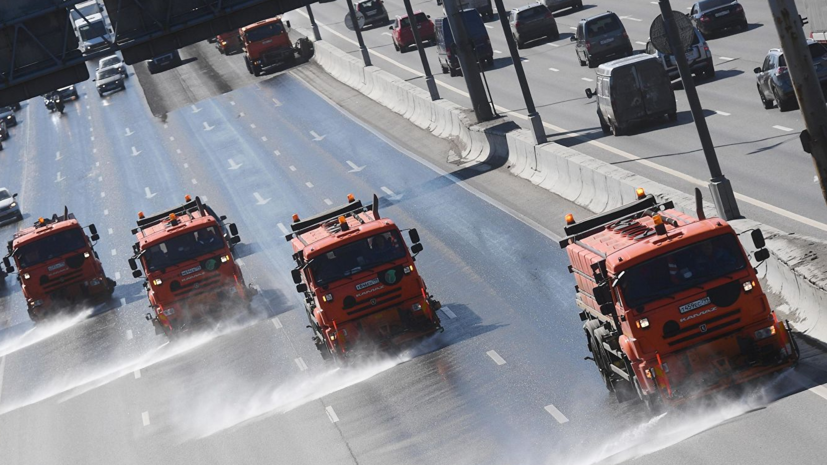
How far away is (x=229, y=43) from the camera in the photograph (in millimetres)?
75938

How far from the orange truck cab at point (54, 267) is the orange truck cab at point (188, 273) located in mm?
6569

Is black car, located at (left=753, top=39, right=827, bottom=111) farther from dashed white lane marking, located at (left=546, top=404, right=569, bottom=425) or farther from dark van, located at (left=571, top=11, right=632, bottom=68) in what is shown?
dashed white lane marking, located at (left=546, top=404, right=569, bottom=425)

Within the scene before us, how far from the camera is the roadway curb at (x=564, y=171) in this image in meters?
17.0

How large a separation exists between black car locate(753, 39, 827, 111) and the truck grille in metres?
18.8

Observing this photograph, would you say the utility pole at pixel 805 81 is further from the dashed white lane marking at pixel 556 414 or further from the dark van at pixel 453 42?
the dark van at pixel 453 42

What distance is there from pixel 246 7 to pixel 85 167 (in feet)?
81.3

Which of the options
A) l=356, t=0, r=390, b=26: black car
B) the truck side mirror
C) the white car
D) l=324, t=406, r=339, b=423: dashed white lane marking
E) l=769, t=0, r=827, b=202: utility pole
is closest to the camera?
the truck side mirror

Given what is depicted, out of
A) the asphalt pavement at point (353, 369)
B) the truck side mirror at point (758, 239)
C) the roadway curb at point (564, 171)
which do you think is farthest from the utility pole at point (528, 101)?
the truck side mirror at point (758, 239)

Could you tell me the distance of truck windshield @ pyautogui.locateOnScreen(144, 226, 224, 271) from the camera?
1108 inches

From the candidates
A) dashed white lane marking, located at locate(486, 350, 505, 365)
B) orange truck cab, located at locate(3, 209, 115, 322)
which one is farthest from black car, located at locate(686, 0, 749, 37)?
dashed white lane marking, located at locate(486, 350, 505, 365)

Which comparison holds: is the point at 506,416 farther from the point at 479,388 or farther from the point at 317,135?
the point at 317,135

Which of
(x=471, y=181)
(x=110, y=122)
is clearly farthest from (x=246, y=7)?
(x=110, y=122)

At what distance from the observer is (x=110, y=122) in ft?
222

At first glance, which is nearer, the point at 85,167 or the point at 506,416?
the point at 506,416
